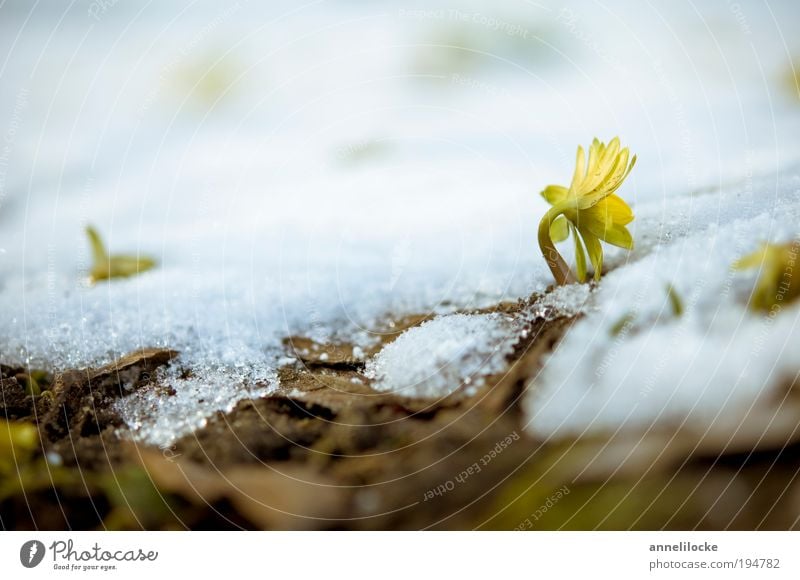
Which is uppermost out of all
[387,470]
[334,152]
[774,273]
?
[334,152]

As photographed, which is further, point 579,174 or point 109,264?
point 109,264

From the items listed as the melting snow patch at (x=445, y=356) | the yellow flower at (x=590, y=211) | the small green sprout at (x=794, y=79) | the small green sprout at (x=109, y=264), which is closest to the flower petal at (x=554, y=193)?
the yellow flower at (x=590, y=211)

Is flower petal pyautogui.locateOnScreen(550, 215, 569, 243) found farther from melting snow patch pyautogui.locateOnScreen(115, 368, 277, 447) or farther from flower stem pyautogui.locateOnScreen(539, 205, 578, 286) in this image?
melting snow patch pyautogui.locateOnScreen(115, 368, 277, 447)

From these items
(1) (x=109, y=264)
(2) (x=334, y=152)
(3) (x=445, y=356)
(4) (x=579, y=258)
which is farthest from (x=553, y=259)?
(1) (x=109, y=264)

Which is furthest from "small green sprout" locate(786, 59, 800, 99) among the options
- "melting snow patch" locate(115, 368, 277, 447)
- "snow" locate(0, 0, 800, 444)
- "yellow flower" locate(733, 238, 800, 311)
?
"melting snow patch" locate(115, 368, 277, 447)

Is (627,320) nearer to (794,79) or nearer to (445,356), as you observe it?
(445,356)

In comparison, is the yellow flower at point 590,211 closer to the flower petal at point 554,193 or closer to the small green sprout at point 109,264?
the flower petal at point 554,193
